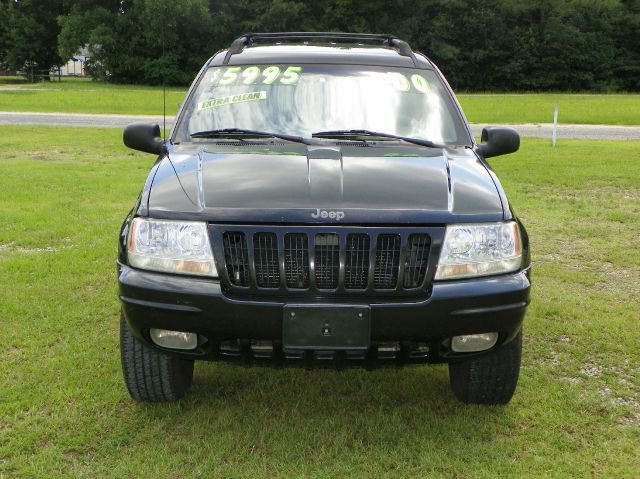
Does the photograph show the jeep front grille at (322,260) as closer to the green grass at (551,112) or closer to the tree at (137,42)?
the green grass at (551,112)

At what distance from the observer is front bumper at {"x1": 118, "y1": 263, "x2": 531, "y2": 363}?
2885 millimetres

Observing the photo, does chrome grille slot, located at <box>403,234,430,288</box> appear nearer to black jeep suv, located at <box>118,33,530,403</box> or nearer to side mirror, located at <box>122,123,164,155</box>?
black jeep suv, located at <box>118,33,530,403</box>

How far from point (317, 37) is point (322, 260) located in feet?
7.91

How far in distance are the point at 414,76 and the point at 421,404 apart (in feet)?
6.30

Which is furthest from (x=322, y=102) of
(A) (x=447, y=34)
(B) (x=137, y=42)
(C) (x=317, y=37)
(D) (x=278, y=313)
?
(A) (x=447, y=34)

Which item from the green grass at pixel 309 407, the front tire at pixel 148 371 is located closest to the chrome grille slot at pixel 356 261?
the green grass at pixel 309 407

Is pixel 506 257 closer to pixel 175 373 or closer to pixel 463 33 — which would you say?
pixel 175 373

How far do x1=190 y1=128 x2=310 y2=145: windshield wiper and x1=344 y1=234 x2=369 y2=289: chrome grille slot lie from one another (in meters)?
0.99

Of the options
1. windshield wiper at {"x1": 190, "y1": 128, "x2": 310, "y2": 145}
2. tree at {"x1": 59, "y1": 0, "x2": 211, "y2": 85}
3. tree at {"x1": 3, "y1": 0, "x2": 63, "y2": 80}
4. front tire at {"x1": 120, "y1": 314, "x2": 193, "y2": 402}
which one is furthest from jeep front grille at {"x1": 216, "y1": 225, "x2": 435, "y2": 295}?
tree at {"x1": 3, "y1": 0, "x2": 63, "y2": 80}

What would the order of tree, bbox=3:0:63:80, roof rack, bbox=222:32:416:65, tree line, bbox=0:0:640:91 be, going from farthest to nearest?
1. tree, bbox=3:0:63:80
2. tree line, bbox=0:0:640:91
3. roof rack, bbox=222:32:416:65

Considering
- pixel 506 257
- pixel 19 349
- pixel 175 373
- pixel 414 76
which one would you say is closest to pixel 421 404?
pixel 506 257

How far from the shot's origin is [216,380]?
3.90m

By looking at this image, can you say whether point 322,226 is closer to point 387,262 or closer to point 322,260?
point 322,260

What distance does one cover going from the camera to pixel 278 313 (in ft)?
9.41
